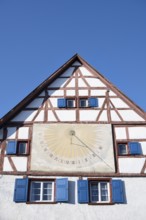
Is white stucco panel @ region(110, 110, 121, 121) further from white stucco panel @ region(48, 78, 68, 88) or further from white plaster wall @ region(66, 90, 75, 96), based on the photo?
white stucco panel @ region(48, 78, 68, 88)

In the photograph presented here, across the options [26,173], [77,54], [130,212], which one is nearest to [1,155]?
[26,173]

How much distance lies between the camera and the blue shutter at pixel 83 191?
40.9ft

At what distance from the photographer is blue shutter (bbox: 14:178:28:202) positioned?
40.8ft

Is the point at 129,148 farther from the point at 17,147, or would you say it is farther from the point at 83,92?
the point at 17,147

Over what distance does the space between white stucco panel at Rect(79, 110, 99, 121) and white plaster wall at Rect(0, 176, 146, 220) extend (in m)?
3.89

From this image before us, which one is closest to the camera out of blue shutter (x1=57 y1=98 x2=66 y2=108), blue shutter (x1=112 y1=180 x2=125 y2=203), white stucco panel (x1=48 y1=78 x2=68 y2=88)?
blue shutter (x1=112 y1=180 x2=125 y2=203)

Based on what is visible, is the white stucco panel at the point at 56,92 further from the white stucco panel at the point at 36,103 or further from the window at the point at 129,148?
the window at the point at 129,148

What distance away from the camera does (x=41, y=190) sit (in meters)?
12.9

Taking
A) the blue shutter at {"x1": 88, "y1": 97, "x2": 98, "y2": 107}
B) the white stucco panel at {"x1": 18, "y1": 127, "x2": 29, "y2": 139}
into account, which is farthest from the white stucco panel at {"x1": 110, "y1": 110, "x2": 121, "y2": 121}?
the white stucco panel at {"x1": 18, "y1": 127, "x2": 29, "y2": 139}

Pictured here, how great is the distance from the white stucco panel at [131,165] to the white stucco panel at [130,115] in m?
2.21

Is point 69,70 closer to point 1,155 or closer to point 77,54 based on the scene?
point 77,54

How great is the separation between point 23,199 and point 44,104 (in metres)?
5.11

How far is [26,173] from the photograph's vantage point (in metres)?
13.2

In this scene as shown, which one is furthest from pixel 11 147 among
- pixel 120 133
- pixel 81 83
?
pixel 81 83
